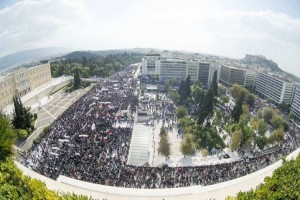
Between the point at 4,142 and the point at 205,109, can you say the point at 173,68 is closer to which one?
the point at 205,109

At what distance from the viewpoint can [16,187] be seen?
13.7m

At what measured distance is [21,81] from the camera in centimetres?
5719

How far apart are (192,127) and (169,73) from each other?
4916 cm

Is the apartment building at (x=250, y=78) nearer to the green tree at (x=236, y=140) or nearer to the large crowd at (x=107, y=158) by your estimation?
the large crowd at (x=107, y=158)

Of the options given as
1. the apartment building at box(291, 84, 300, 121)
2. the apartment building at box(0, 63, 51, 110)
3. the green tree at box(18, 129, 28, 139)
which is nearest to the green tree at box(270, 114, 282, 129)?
the apartment building at box(291, 84, 300, 121)

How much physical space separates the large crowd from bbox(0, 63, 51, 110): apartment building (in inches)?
550

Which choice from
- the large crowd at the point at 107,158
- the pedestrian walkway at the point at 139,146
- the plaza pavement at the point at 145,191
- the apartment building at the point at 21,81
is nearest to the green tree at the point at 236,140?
the large crowd at the point at 107,158

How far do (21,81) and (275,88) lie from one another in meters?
66.7

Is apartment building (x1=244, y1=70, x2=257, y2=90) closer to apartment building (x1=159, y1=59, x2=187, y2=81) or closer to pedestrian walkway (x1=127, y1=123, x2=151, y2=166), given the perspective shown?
apartment building (x1=159, y1=59, x2=187, y2=81)

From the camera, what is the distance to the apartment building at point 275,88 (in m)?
69.2

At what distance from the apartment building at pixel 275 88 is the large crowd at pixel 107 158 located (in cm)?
2514

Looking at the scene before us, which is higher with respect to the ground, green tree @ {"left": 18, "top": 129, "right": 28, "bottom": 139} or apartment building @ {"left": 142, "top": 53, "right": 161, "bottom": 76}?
apartment building @ {"left": 142, "top": 53, "right": 161, "bottom": 76}

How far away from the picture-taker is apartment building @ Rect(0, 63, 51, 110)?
49.8m

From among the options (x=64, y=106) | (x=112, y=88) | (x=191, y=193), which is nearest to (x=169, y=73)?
(x=112, y=88)
